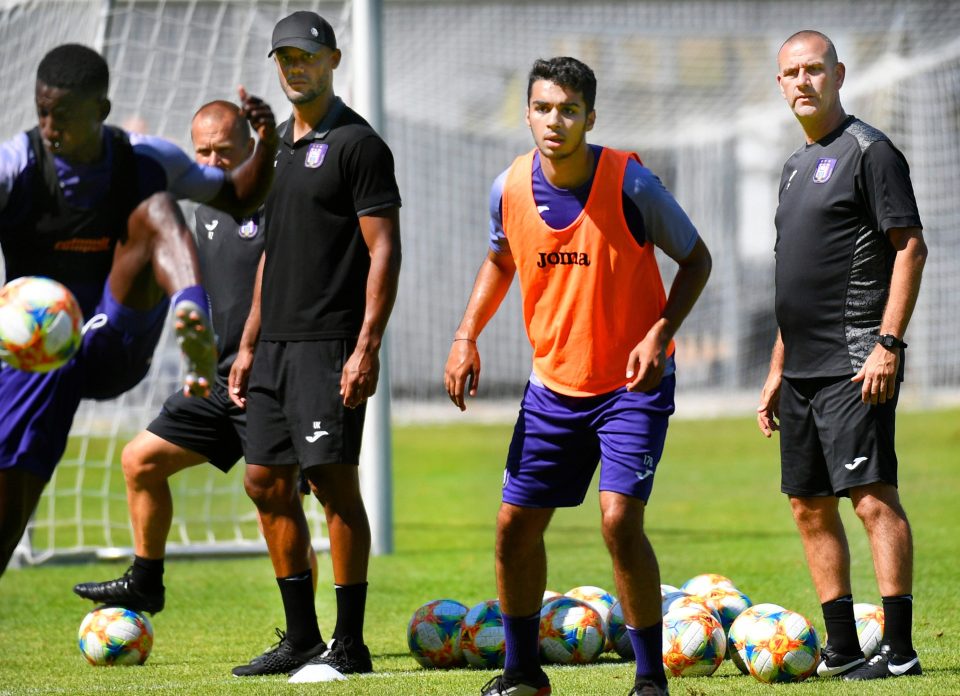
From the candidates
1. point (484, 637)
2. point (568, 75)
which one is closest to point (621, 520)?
point (484, 637)

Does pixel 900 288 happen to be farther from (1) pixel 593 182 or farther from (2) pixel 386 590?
(2) pixel 386 590

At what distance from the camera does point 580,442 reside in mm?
5840

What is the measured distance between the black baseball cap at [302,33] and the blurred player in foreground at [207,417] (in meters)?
1.12

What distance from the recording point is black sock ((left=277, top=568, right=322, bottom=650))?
22.8 ft

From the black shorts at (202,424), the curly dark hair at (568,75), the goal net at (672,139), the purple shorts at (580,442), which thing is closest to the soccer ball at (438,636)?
the purple shorts at (580,442)

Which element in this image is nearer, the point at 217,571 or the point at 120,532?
the point at 217,571

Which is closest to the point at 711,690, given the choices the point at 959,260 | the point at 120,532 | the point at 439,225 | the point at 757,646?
the point at 757,646

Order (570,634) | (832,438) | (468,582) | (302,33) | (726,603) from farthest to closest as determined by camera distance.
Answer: (468,582) < (726,603) < (570,634) < (302,33) < (832,438)

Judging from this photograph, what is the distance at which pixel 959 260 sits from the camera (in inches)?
971

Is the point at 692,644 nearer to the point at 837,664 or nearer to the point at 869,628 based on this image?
the point at 837,664

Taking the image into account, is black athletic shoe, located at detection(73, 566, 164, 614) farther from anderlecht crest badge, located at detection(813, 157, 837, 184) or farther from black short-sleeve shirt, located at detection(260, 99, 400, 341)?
anderlecht crest badge, located at detection(813, 157, 837, 184)

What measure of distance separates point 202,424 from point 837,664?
10.9ft

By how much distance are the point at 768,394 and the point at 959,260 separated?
19.1m

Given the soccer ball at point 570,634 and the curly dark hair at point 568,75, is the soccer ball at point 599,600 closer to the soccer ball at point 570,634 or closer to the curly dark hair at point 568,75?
the soccer ball at point 570,634
